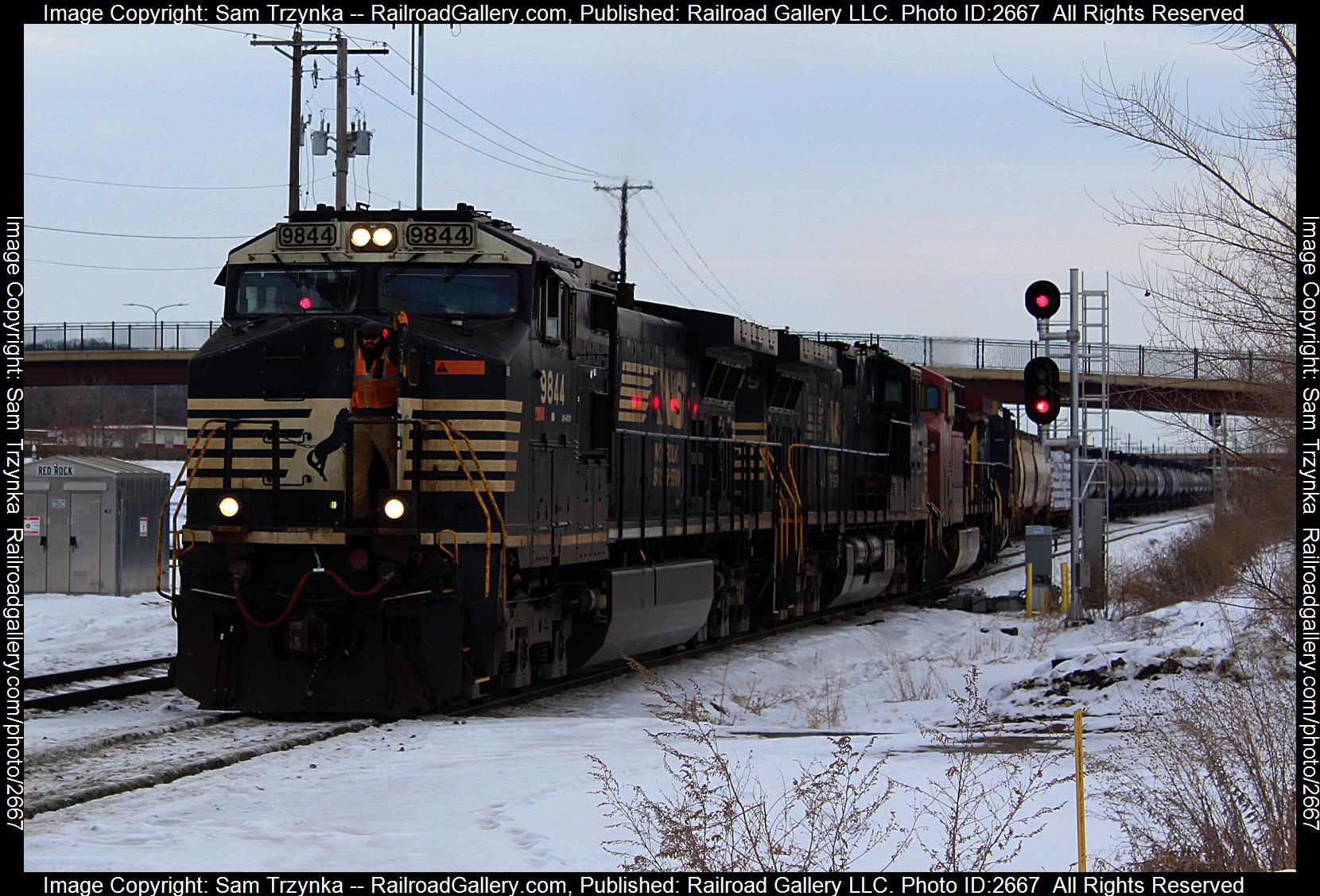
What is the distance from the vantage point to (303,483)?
37.5 ft

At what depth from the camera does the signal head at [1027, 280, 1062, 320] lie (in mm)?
19094

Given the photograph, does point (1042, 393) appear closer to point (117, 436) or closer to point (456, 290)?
point (456, 290)

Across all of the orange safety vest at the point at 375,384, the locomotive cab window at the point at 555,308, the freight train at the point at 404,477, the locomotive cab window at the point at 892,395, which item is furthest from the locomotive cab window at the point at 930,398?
the orange safety vest at the point at 375,384

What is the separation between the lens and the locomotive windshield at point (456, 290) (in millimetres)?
11836

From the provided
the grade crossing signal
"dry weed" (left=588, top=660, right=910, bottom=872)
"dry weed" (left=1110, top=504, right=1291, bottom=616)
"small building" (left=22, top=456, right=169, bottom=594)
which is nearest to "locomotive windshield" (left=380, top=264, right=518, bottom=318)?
"dry weed" (left=588, top=660, right=910, bottom=872)

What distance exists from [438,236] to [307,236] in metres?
1.10

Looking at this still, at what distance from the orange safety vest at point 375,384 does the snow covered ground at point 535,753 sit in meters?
2.46

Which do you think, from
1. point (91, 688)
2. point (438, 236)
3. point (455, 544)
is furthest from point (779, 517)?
point (91, 688)

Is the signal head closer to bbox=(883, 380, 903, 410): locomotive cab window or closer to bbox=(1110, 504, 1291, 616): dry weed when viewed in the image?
bbox=(1110, 504, 1291, 616): dry weed

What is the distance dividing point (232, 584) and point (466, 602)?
1.85 m

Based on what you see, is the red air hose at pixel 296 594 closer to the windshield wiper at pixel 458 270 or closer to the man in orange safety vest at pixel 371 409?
the man in orange safety vest at pixel 371 409

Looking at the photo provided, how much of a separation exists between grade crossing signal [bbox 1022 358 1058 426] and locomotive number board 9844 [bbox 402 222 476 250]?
9.06 m

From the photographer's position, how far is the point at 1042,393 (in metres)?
18.6
